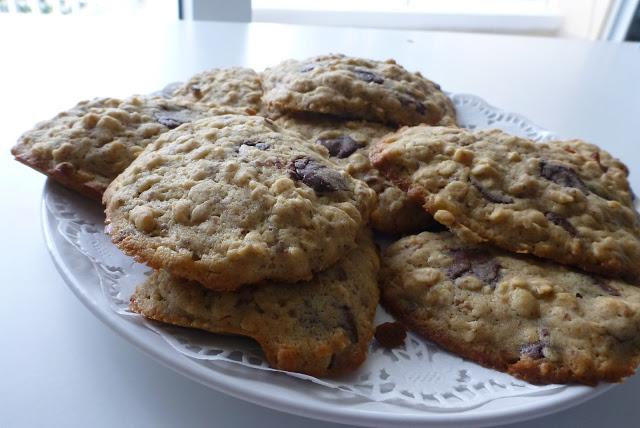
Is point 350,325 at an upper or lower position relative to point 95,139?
lower

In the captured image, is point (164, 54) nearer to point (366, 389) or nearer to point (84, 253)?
point (84, 253)

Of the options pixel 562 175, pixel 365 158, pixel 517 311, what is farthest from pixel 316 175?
pixel 562 175

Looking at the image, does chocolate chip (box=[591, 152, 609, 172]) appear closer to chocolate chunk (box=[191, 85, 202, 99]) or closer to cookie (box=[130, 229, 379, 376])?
cookie (box=[130, 229, 379, 376])

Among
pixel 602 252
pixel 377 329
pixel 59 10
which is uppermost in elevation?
pixel 602 252

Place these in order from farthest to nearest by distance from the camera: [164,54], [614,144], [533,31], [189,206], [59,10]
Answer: [533,31] → [59,10] → [164,54] → [614,144] → [189,206]

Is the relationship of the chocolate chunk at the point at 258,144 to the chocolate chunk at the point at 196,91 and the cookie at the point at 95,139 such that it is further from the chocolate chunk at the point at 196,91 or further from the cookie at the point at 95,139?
the chocolate chunk at the point at 196,91

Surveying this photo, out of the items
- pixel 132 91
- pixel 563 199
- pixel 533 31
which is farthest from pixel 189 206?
pixel 533 31

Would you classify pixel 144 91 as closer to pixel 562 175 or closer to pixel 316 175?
pixel 316 175

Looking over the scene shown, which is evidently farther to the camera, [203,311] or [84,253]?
[84,253]
